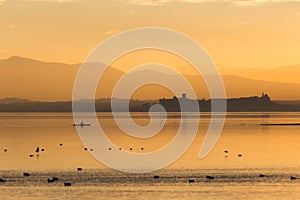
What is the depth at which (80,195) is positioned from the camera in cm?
6322

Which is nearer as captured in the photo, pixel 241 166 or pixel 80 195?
pixel 80 195

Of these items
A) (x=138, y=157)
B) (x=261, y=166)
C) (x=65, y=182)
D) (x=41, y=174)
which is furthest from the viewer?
(x=138, y=157)

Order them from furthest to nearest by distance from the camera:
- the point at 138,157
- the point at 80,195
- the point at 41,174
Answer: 1. the point at 138,157
2. the point at 41,174
3. the point at 80,195

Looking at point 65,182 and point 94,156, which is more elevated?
point 94,156

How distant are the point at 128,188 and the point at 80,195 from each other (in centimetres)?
634

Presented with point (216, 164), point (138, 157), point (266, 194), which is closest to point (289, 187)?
point (266, 194)

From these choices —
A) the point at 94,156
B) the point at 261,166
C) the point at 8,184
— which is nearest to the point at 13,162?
the point at 94,156

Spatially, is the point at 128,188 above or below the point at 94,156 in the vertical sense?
below

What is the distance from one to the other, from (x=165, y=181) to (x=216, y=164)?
874 inches

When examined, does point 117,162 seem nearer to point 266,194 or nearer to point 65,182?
point 65,182

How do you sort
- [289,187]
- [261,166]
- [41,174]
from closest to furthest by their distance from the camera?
[289,187] < [41,174] < [261,166]

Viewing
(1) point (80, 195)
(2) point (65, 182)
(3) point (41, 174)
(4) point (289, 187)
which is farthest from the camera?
(3) point (41, 174)

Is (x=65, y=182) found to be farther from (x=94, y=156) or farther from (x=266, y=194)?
(x=94, y=156)

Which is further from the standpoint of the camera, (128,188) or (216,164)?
(216,164)
